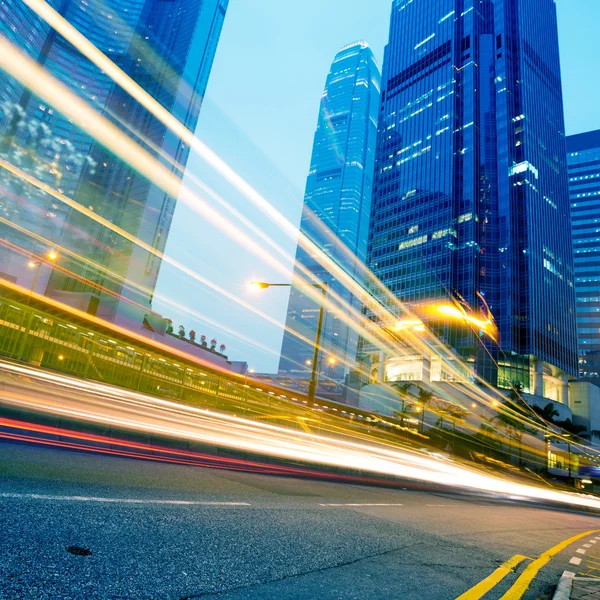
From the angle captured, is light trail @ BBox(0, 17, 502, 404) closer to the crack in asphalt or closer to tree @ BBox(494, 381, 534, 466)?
tree @ BBox(494, 381, 534, 466)

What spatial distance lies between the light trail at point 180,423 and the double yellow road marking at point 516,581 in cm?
758

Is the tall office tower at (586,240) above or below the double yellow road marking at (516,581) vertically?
above

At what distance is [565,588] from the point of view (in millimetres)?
4395

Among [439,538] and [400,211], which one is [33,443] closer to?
[439,538]

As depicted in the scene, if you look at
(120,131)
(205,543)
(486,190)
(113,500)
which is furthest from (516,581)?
(120,131)

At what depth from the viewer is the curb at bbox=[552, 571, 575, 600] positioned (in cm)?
404

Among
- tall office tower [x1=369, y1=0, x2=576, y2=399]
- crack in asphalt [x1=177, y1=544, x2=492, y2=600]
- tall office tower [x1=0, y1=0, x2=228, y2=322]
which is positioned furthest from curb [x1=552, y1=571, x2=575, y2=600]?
tall office tower [x1=369, y1=0, x2=576, y2=399]

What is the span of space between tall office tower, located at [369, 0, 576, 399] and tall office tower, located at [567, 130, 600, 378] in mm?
57531

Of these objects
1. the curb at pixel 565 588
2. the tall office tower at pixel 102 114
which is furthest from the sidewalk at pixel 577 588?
the tall office tower at pixel 102 114

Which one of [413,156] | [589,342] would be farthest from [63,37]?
[589,342]

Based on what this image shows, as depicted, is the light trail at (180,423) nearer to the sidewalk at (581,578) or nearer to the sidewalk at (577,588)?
the sidewalk at (581,578)

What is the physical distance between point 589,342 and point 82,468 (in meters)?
174

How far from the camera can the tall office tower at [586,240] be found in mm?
141000

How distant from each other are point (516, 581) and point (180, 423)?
1011cm
